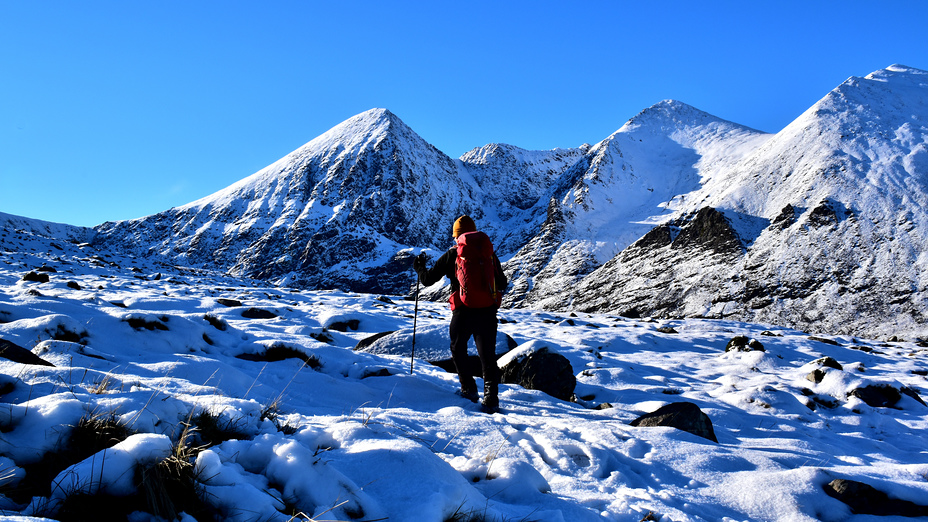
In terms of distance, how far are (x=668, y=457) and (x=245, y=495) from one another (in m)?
3.44

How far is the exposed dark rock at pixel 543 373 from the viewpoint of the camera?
7.08m

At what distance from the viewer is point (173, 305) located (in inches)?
505

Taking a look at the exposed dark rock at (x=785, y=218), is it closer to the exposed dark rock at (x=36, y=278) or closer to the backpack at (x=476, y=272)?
the backpack at (x=476, y=272)

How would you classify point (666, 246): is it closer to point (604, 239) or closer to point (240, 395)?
point (604, 239)

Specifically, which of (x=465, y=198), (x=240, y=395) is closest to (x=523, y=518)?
(x=240, y=395)

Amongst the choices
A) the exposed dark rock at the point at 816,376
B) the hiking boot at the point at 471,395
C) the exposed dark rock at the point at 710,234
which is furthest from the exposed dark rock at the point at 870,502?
the exposed dark rock at the point at 710,234

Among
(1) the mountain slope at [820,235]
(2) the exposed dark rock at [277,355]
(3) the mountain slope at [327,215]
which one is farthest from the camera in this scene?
(3) the mountain slope at [327,215]

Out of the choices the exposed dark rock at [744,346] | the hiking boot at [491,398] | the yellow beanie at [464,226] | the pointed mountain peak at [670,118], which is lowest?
the exposed dark rock at [744,346]

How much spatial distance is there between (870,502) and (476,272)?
156 inches

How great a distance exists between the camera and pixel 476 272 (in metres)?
5.57

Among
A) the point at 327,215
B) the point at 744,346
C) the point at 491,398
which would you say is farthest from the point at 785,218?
the point at 327,215

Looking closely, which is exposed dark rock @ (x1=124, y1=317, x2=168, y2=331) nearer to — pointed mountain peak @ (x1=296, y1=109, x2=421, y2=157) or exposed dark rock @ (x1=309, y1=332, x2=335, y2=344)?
exposed dark rock @ (x1=309, y1=332, x2=335, y2=344)

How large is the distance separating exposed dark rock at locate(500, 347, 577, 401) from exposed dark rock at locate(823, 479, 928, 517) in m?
4.05

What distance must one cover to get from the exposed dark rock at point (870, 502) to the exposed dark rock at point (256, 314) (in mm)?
12401
